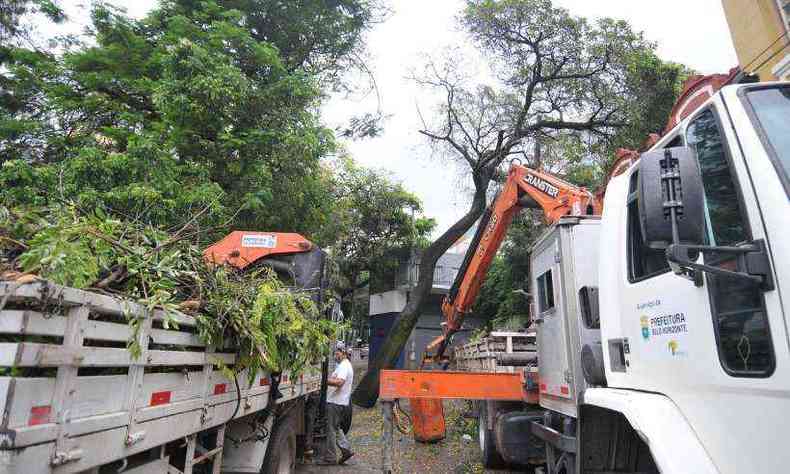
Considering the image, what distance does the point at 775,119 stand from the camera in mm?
1903

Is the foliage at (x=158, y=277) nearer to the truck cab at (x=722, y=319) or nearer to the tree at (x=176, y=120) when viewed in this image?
the truck cab at (x=722, y=319)

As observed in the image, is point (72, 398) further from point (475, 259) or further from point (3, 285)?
point (475, 259)

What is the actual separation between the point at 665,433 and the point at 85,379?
2.33 meters

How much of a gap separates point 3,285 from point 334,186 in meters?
15.2

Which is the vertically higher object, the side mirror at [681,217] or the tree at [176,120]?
the tree at [176,120]

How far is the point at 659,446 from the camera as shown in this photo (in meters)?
1.89

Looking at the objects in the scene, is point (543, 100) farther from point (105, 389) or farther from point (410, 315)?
point (105, 389)

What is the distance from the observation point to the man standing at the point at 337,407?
672cm

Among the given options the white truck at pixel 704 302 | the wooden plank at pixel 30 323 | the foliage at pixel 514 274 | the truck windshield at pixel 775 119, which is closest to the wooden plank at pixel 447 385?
the white truck at pixel 704 302

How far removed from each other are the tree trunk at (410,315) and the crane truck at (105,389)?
8798 mm

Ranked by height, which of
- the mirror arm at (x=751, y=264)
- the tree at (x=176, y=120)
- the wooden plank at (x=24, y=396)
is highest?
the tree at (x=176, y=120)

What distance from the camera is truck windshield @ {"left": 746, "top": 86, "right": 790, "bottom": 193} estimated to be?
5.74 ft

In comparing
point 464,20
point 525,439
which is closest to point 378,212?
point 464,20

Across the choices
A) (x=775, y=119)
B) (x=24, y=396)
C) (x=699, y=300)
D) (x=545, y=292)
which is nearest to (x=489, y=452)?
(x=545, y=292)
